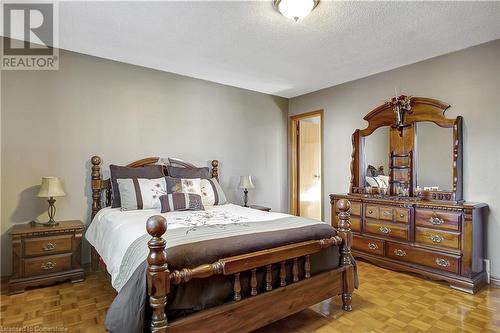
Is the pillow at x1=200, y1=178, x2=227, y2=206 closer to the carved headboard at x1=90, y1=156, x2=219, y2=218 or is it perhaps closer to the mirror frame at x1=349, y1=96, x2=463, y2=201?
the carved headboard at x1=90, y1=156, x2=219, y2=218

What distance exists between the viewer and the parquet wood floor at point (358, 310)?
2.05 metres

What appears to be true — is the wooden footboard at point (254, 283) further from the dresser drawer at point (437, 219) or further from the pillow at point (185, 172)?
the pillow at point (185, 172)

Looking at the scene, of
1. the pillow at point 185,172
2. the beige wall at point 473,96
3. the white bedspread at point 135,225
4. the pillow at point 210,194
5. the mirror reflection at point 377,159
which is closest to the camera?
the white bedspread at point 135,225

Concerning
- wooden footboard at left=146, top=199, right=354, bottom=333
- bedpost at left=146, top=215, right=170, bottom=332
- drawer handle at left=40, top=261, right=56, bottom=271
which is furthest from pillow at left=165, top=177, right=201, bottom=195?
bedpost at left=146, top=215, right=170, bottom=332

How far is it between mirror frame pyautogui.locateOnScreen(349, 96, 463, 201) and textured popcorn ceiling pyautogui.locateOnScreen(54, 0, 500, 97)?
55 cm

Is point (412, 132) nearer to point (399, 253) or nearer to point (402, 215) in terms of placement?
point (402, 215)

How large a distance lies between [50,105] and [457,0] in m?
3.78

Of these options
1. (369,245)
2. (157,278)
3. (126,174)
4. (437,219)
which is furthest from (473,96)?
(126,174)

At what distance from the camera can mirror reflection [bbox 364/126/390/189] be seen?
11.8 feet

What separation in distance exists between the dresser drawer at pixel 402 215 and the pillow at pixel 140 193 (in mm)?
2544

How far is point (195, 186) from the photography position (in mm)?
3258

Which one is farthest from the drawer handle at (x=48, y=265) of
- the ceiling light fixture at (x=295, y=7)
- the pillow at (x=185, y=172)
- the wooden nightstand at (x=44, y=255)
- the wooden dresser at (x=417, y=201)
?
the wooden dresser at (x=417, y=201)

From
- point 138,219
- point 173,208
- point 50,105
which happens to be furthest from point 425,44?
point 50,105

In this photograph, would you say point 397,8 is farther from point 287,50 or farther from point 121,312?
point 121,312
